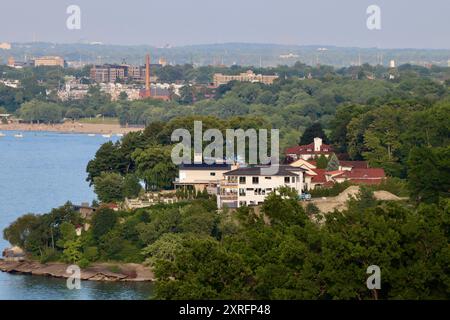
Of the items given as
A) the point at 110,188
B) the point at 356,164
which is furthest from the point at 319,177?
the point at 110,188

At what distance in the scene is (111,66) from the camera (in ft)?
327

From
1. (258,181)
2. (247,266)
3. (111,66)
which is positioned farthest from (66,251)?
(111,66)

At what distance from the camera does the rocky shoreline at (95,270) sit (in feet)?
70.3

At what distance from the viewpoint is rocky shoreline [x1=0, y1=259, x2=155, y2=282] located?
70.3 ft

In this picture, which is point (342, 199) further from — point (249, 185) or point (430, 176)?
point (430, 176)

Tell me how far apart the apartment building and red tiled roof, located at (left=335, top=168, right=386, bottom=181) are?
6.82 feet

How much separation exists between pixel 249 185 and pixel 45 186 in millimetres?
11431

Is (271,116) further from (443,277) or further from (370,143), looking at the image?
(443,277)

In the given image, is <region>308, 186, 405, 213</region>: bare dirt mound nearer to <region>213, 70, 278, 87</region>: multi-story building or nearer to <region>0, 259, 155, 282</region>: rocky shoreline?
<region>0, 259, 155, 282</region>: rocky shoreline

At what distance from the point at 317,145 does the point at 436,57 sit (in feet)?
405

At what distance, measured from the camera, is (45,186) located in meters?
34.7

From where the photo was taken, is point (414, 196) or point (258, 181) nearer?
point (414, 196)

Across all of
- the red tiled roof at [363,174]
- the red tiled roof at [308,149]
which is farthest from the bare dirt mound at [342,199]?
the red tiled roof at [308,149]

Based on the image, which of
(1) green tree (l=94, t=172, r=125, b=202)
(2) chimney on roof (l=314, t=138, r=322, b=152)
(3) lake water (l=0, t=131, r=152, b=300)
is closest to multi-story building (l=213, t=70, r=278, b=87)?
(3) lake water (l=0, t=131, r=152, b=300)
